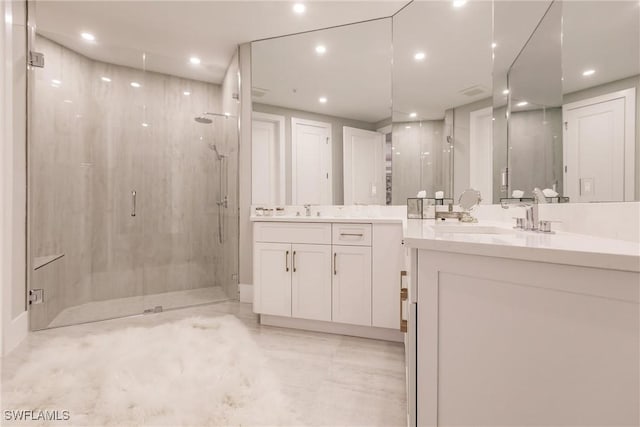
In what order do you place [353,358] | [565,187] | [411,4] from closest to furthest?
1. [565,187]
2. [353,358]
3. [411,4]

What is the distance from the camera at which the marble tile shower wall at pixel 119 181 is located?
7.95 ft

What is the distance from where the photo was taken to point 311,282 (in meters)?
2.24

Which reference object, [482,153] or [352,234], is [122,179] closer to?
[352,234]

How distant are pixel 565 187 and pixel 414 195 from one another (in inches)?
50.9

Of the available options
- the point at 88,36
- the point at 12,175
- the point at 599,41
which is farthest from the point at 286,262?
the point at 88,36

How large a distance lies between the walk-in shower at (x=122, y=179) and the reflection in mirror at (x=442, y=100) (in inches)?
64.2

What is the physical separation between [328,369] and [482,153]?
5.29ft

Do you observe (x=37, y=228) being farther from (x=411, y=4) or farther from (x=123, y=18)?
(x=411, y=4)

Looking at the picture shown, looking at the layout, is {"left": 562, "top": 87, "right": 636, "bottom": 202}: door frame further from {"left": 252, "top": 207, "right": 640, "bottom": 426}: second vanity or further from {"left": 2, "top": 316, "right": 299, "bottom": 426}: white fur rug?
{"left": 2, "top": 316, "right": 299, "bottom": 426}: white fur rug

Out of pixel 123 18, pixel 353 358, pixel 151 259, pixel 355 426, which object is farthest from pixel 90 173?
pixel 355 426

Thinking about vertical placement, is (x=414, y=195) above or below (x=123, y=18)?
below

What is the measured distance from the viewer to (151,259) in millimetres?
3016

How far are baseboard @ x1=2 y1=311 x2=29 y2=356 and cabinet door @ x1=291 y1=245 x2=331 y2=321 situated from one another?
5.76 ft

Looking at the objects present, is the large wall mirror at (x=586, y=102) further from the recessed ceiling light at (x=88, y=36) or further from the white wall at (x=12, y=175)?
the recessed ceiling light at (x=88, y=36)
